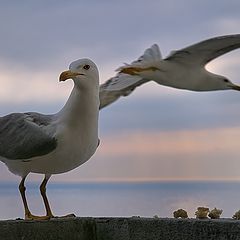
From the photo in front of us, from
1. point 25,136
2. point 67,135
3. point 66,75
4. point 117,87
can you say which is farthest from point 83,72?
point 117,87

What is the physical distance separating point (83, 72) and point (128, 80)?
0.99 metres

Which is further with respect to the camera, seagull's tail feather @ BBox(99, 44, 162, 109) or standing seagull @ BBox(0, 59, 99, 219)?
seagull's tail feather @ BBox(99, 44, 162, 109)

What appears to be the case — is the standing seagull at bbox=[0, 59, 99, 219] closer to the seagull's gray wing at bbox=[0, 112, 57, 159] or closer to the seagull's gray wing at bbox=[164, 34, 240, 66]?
the seagull's gray wing at bbox=[0, 112, 57, 159]

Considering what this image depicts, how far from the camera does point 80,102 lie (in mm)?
2225

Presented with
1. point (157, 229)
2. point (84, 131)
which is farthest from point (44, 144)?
point (157, 229)

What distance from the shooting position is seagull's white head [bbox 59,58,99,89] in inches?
86.7

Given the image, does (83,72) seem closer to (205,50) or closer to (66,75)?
(66,75)

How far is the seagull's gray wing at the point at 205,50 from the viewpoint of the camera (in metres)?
2.99

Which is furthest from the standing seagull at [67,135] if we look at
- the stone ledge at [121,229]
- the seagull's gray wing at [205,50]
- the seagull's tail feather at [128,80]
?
the seagull's gray wing at [205,50]

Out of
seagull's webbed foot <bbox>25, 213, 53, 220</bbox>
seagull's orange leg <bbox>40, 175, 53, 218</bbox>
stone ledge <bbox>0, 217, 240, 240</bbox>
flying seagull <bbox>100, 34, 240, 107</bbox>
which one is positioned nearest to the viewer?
stone ledge <bbox>0, 217, 240, 240</bbox>

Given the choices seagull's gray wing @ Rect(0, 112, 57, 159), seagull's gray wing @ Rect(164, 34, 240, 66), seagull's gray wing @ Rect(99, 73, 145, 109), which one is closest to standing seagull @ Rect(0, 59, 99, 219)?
seagull's gray wing @ Rect(0, 112, 57, 159)

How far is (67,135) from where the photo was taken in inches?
86.8

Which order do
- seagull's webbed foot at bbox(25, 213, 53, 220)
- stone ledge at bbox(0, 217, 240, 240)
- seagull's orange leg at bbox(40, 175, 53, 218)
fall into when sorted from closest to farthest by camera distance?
stone ledge at bbox(0, 217, 240, 240) → seagull's webbed foot at bbox(25, 213, 53, 220) → seagull's orange leg at bbox(40, 175, 53, 218)

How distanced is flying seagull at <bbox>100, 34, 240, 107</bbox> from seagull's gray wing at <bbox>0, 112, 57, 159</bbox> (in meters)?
0.69
